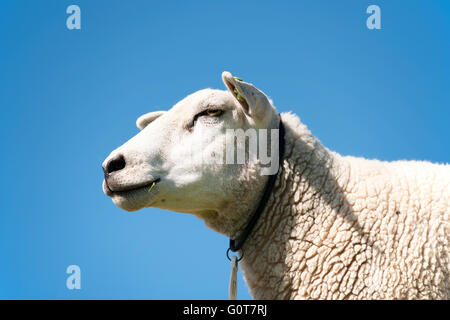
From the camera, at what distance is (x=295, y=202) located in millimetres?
5566

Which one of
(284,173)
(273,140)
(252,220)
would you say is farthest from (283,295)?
(273,140)

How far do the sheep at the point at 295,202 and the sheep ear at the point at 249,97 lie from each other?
11mm

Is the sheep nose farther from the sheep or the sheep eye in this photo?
the sheep eye

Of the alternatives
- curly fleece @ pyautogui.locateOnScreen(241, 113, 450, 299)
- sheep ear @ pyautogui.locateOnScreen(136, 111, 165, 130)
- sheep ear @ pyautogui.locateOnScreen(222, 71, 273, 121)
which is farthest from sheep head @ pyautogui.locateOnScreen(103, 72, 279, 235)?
sheep ear @ pyautogui.locateOnScreen(136, 111, 165, 130)

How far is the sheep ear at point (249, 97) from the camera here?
5.41m

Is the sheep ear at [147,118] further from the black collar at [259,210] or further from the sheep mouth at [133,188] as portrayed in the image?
the black collar at [259,210]

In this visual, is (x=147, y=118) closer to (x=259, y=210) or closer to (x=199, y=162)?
(x=199, y=162)

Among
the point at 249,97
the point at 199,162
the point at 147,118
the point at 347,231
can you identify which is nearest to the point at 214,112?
the point at 249,97

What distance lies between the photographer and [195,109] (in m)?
5.62

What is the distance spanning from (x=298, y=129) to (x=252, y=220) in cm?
115

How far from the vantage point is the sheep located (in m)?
5.15

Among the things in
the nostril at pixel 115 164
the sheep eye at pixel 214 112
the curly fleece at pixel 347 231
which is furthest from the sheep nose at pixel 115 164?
the curly fleece at pixel 347 231

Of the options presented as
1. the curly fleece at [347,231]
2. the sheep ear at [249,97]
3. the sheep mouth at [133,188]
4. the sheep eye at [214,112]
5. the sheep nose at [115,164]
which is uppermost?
the sheep ear at [249,97]
